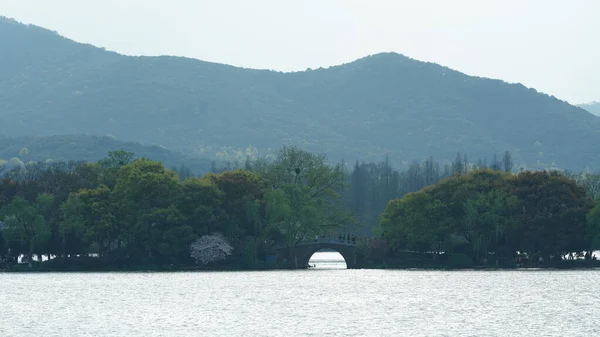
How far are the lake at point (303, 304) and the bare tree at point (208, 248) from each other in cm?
947

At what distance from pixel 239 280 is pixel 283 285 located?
1082 cm

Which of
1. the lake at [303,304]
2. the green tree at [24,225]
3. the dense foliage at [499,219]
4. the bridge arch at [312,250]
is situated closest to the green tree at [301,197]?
the bridge arch at [312,250]

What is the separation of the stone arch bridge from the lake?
1958 cm

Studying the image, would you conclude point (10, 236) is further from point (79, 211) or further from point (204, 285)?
point (204, 285)

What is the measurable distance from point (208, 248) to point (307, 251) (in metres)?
18.6

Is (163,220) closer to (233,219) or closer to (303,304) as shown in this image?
(233,219)

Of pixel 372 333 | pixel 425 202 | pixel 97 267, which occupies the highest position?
pixel 425 202

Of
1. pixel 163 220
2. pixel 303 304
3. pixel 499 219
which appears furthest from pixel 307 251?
pixel 303 304

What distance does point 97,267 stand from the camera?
15262 cm

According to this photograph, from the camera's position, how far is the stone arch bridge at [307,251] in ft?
522

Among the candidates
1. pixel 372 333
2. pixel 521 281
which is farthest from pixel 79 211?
pixel 372 333

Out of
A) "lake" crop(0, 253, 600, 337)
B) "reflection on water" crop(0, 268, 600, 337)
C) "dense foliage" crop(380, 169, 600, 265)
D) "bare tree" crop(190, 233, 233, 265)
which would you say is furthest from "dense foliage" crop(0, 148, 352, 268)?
"dense foliage" crop(380, 169, 600, 265)

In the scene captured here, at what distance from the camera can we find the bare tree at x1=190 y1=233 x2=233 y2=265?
491 ft

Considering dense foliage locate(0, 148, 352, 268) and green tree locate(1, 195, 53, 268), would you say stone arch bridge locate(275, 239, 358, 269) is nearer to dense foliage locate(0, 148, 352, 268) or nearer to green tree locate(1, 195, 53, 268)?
dense foliage locate(0, 148, 352, 268)
